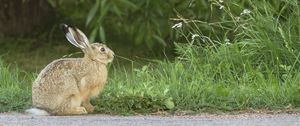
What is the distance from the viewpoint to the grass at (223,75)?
8.87 m

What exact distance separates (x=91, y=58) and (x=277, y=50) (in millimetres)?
2389

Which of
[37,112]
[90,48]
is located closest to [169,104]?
[90,48]

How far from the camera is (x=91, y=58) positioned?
8.86m

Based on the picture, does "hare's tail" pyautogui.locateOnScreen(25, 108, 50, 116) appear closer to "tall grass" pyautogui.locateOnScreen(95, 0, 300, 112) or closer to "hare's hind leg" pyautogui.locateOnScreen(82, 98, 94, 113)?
"hare's hind leg" pyautogui.locateOnScreen(82, 98, 94, 113)

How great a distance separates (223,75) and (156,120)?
195 centimetres

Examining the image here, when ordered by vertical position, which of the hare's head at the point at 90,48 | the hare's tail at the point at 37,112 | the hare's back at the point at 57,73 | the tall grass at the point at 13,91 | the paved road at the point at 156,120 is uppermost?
the hare's head at the point at 90,48

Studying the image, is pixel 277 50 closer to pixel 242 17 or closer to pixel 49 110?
pixel 242 17

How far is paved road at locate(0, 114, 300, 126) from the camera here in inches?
315

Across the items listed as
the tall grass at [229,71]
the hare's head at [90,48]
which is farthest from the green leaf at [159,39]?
the hare's head at [90,48]

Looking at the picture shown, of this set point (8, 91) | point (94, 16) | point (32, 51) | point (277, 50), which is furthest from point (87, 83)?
point (32, 51)

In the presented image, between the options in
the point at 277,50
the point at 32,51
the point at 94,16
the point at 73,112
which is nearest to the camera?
the point at 73,112

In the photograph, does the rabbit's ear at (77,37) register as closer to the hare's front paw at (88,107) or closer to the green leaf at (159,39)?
the hare's front paw at (88,107)

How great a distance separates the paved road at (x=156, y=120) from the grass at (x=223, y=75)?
33 centimetres

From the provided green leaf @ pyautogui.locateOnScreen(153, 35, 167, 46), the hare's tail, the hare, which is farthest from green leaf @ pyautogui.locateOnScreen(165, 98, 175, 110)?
green leaf @ pyautogui.locateOnScreen(153, 35, 167, 46)
